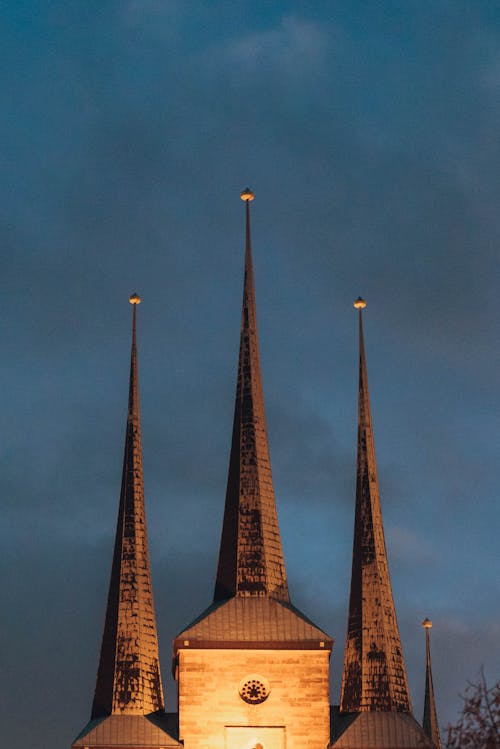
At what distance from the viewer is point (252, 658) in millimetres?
58719

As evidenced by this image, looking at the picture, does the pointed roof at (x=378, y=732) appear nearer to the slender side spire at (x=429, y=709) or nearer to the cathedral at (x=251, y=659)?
the cathedral at (x=251, y=659)

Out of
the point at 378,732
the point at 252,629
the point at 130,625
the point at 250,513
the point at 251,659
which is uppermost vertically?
the point at 250,513

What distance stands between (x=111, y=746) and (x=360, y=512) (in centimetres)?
1034

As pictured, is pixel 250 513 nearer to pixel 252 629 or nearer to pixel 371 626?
pixel 252 629

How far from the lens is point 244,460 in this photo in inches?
2410

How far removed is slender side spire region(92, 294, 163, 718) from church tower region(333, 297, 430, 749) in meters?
5.58

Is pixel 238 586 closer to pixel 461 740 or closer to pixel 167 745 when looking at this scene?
pixel 167 745

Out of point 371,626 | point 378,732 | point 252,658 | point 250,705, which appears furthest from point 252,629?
point 378,732

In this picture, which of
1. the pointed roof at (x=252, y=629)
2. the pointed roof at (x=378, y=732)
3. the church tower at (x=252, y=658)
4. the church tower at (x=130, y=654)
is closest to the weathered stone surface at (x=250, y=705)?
the church tower at (x=252, y=658)

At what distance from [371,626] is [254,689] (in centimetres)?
384

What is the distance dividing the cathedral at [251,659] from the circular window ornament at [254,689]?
3 cm

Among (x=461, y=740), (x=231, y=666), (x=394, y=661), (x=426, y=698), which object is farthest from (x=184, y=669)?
(x=461, y=740)

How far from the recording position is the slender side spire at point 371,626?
58.6 m

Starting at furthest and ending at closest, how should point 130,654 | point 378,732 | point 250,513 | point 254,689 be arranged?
1. point 250,513
2. point 254,689
3. point 130,654
4. point 378,732
